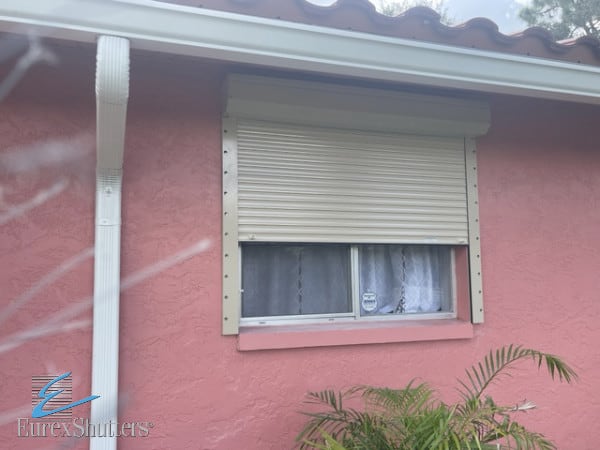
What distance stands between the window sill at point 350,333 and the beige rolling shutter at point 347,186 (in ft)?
1.68

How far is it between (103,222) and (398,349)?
5.94 feet

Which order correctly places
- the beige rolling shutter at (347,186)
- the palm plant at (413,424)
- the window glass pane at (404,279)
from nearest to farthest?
the palm plant at (413,424), the beige rolling shutter at (347,186), the window glass pane at (404,279)

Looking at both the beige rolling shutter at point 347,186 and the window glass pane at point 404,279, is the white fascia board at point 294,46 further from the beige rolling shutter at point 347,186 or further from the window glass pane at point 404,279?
the window glass pane at point 404,279

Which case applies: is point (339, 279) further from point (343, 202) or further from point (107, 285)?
point (107, 285)

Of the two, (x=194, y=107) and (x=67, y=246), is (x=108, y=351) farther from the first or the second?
(x=194, y=107)

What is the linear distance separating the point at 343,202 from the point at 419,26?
1036mm

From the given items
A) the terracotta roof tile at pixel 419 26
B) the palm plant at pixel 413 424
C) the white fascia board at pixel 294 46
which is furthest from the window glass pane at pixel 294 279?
the terracotta roof tile at pixel 419 26

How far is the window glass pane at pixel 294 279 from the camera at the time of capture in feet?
8.93

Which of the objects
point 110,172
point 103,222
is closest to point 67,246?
point 103,222

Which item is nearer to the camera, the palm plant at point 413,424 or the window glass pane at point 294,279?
the palm plant at point 413,424

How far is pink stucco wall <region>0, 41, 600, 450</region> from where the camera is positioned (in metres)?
2.27

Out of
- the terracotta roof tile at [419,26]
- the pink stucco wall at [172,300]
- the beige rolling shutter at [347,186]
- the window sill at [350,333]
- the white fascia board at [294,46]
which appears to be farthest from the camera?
the beige rolling shutter at [347,186]

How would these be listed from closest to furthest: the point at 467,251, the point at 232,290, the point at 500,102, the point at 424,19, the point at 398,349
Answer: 1. the point at 424,19
2. the point at 232,290
3. the point at 398,349
4. the point at 467,251
5. the point at 500,102

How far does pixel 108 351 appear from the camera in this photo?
2.22m
